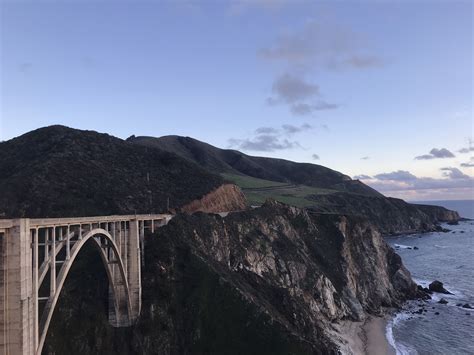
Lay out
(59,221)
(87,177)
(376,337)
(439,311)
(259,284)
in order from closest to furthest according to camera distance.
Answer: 1. (59,221)
2. (259,284)
3. (376,337)
4. (87,177)
5. (439,311)


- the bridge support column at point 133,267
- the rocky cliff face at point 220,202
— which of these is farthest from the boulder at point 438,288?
the bridge support column at point 133,267

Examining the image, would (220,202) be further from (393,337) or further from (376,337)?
(393,337)

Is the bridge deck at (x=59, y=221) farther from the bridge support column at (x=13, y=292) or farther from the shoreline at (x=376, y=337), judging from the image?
the shoreline at (x=376, y=337)

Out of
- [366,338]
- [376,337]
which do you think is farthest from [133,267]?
[376,337]

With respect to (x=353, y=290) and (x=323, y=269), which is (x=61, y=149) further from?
(x=353, y=290)

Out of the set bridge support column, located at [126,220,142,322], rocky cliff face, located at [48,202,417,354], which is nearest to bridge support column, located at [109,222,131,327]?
bridge support column, located at [126,220,142,322]
